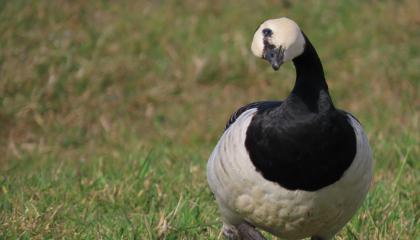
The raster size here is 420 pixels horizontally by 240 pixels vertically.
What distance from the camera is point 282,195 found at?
4.10 metres

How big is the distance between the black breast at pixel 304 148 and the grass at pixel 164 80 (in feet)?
6.79

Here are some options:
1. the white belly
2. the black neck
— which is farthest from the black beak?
Result: the white belly

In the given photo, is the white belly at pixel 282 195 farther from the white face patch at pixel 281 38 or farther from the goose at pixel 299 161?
the white face patch at pixel 281 38

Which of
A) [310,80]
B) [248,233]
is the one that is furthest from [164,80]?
[310,80]

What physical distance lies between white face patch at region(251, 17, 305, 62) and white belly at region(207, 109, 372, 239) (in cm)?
64

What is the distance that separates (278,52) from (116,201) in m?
2.35

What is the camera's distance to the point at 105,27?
10203 millimetres

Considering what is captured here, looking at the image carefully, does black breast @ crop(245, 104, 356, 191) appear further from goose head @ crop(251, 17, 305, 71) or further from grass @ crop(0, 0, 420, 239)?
grass @ crop(0, 0, 420, 239)

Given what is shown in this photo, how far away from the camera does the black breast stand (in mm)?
3992

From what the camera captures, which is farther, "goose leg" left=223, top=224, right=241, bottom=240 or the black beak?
"goose leg" left=223, top=224, right=241, bottom=240

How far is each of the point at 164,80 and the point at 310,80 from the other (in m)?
5.55

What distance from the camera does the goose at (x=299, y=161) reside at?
4.00 meters

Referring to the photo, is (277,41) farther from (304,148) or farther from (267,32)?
(304,148)

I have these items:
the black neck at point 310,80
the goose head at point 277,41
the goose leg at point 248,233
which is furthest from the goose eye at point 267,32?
the goose leg at point 248,233
